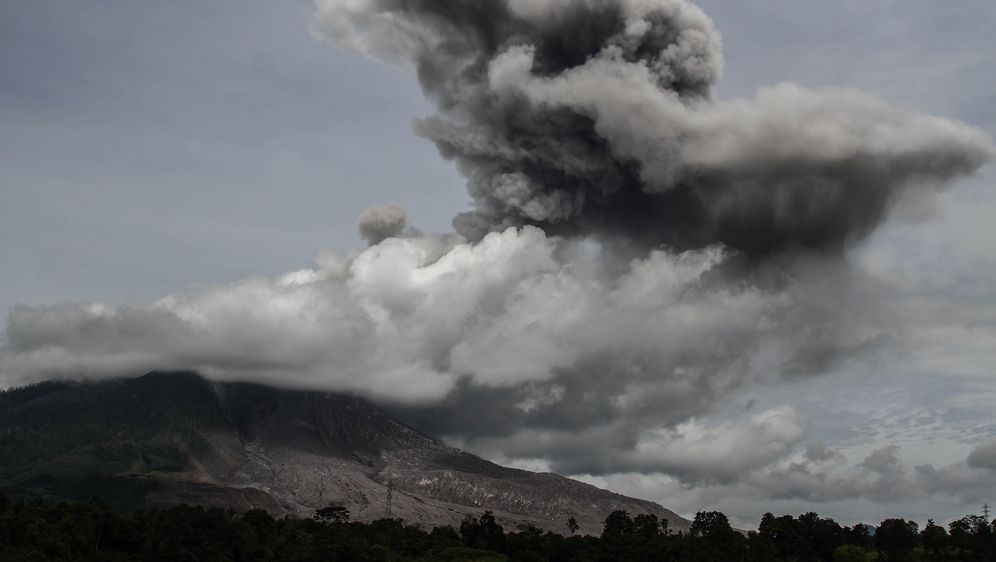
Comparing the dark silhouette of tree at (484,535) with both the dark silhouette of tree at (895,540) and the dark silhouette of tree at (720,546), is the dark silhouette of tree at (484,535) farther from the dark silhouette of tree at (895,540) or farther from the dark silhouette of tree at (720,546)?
the dark silhouette of tree at (895,540)

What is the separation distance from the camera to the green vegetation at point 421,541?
114 metres

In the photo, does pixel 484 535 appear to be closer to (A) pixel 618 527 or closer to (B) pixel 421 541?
(B) pixel 421 541

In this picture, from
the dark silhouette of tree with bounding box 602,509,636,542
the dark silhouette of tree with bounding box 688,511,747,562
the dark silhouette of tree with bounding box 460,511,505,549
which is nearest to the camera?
the dark silhouette of tree with bounding box 688,511,747,562

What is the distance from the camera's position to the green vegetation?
114 metres

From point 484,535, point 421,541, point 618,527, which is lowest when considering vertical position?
point 421,541

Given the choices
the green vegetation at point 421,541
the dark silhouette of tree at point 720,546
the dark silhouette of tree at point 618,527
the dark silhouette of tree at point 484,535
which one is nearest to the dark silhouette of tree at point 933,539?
the green vegetation at point 421,541

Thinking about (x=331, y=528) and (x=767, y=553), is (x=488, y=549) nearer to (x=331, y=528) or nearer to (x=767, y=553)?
(x=331, y=528)

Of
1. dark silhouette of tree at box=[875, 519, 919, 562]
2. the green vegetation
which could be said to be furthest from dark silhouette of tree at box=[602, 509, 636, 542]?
dark silhouette of tree at box=[875, 519, 919, 562]

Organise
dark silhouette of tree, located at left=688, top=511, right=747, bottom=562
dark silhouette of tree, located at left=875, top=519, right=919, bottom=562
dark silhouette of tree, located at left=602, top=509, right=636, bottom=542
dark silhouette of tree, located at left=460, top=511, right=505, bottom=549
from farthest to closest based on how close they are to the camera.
A: dark silhouette of tree, located at left=460, top=511, right=505, bottom=549
dark silhouette of tree, located at left=602, top=509, right=636, bottom=542
dark silhouette of tree, located at left=875, top=519, right=919, bottom=562
dark silhouette of tree, located at left=688, top=511, right=747, bottom=562

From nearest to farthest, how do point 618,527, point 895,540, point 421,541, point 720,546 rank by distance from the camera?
1. point 720,546
2. point 895,540
3. point 421,541
4. point 618,527

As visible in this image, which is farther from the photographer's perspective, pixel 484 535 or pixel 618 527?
pixel 618 527

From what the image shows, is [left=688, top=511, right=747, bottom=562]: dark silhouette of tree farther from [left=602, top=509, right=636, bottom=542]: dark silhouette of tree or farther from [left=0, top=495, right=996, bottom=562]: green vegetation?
[left=602, top=509, right=636, bottom=542]: dark silhouette of tree

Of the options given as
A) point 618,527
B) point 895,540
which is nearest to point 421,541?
point 618,527

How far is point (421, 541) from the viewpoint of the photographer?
153250mm
